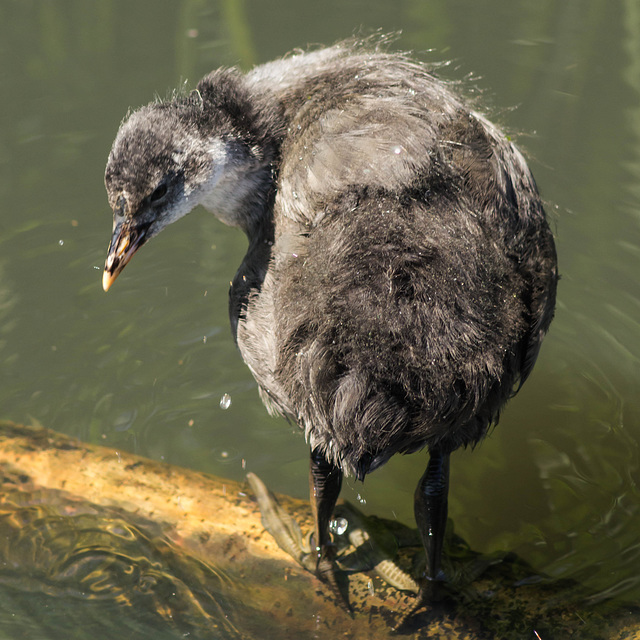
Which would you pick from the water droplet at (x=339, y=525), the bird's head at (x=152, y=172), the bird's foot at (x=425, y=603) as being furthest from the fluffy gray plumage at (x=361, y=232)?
the water droplet at (x=339, y=525)

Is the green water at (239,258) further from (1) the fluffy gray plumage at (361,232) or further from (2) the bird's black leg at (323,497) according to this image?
(1) the fluffy gray plumage at (361,232)

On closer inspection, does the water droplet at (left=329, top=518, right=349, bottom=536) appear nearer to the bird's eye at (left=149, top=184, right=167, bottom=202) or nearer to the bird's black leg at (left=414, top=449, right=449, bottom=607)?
the bird's black leg at (left=414, top=449, right=449, bottom=607)

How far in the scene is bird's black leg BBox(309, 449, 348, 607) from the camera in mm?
3205

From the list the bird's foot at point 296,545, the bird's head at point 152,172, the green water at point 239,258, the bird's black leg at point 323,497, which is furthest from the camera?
the green water at point 239,258

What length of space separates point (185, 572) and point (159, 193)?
1391 mm

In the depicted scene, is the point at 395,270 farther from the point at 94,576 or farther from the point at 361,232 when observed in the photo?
the point at 94,576

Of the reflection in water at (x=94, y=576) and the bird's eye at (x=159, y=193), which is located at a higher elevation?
the bird's eye at (x=159, y=193)

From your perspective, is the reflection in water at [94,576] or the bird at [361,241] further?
the reflection in water at [94,576]

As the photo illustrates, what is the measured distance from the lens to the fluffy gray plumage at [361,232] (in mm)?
2221

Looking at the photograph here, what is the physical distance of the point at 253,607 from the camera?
2.96 m

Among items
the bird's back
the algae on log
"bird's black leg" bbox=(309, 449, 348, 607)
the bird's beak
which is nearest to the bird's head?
the bird's beak

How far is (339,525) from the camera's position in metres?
3.40

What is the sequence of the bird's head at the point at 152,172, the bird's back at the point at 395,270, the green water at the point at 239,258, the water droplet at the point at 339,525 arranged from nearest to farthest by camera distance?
the bird's back at the point at 395,270
the bird's head at the point at 152,172
the water droplet at the point at 339,525
the green water at the point at 239,258

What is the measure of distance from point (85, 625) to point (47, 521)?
0.50 meters
